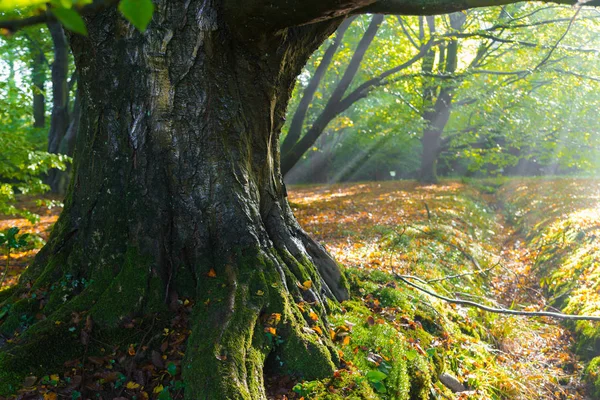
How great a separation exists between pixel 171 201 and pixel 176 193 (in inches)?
3.1

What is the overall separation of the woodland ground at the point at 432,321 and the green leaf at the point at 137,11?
290 cm

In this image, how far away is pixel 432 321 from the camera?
5.47 meters

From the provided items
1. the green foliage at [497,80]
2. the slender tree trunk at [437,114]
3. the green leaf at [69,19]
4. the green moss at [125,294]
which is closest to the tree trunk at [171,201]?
the green moss at [125,294]

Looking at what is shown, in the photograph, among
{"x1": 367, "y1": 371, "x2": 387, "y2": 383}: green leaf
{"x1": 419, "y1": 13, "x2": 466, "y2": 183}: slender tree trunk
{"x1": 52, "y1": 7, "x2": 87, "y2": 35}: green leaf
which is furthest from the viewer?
{"x1": 419, "y1": 13, "x2": 466, "y2": 183}: slender tree trunk

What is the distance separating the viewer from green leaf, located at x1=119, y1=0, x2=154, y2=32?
1.01 m

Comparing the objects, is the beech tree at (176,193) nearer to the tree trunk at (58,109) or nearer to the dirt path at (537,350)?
the dirt path at (537,350)

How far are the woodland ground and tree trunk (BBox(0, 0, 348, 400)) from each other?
269mm

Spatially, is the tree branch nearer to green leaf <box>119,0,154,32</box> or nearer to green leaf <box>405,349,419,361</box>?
green leaf <box>405,349,419,361</box>

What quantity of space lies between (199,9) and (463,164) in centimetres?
3213

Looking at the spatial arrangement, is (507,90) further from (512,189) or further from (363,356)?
(363,356)

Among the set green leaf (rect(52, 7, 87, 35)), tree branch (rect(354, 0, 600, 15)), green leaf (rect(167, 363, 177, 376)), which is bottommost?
green leaf (rect(167, 363, 177, 376))

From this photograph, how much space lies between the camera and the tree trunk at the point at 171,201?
384 centimetres

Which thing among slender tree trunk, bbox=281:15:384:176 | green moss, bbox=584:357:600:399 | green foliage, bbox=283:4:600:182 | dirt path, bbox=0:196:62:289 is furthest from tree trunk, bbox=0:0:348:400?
slender tree trunk, bbox=281:15:384:176

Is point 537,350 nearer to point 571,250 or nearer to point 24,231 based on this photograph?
point 571,250
